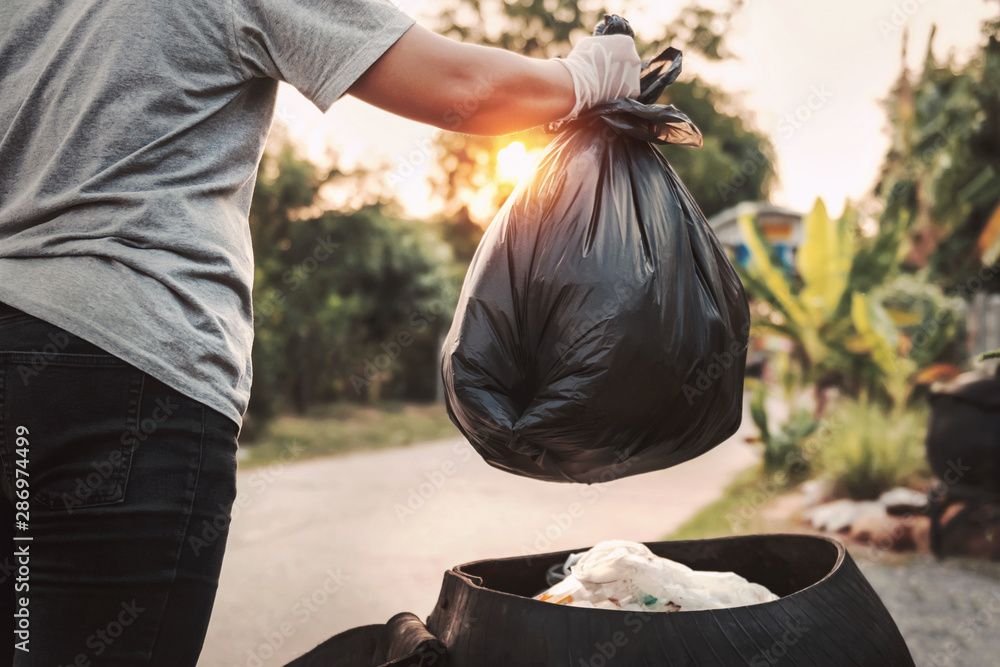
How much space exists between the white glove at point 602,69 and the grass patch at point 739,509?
300cm

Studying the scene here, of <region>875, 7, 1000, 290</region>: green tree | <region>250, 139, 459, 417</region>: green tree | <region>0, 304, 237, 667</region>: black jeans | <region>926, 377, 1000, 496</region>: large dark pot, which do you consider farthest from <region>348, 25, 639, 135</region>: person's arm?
<region>250, 139, 459, 417</region>: green tree

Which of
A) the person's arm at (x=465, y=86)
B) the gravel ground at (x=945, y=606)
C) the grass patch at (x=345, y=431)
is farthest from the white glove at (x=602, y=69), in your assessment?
the grass patch at (x=345, y=431)

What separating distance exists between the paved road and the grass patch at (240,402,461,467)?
0.55 metres

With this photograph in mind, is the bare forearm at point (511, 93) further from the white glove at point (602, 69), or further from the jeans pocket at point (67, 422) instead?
the jeans pocket at point (67, 422)

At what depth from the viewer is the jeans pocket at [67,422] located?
0.91 m

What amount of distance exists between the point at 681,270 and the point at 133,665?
95cm

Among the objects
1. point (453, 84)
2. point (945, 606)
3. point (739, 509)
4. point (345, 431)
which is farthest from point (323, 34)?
point (345, 431)

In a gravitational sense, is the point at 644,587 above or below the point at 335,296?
above

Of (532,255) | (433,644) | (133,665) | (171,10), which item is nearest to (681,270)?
(532,255)

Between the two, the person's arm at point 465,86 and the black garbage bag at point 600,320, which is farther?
the black garbage bag at point 600,320

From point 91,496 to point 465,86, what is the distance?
70 cm

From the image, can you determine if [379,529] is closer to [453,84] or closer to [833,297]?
[833,297]

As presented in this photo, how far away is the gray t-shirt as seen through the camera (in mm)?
928

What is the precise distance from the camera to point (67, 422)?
91cm
